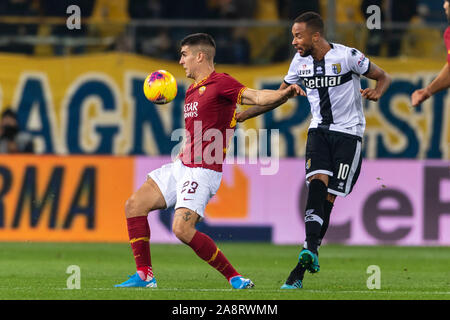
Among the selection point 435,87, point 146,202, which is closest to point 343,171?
point 435,87

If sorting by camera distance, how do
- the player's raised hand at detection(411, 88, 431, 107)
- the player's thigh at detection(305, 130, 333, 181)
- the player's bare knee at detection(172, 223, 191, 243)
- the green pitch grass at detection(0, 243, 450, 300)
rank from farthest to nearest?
1. the player's thigh at detection(305, 130, 333, 181)
2. the player's bare knee at detection(172, 223, 191, 243)
3. the green pitch grass at detection(0, 243, 450, 300)
4. the player's raised hand at detection(411, 88, 431, 107)

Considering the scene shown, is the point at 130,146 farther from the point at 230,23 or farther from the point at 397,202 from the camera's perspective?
the point at 397,202

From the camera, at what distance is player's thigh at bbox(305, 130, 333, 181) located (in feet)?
29.5

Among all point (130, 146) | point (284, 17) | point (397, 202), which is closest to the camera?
point (397, 202)

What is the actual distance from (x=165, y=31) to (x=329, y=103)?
27.2ft

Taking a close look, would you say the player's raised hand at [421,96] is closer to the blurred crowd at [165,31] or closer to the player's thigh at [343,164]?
the player's thigh at [343,164]

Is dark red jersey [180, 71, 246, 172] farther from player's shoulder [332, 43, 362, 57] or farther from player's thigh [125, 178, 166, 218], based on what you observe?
player's shoulder [332, 43, 362, 57]

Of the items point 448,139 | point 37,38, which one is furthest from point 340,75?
point 37,38

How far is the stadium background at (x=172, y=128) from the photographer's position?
15.5 m

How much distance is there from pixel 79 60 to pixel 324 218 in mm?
8886

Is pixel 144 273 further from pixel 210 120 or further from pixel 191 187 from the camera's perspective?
pixel 210 120

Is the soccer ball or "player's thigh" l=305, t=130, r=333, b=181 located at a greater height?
the soccer ball

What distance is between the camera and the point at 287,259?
42.4 feet

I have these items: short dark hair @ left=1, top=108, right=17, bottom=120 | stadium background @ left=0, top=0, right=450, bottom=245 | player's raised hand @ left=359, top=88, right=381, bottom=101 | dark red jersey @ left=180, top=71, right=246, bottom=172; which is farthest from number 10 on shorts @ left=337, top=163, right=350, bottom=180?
short dark hair @ left=1, top=108, right=17, bottom=120
